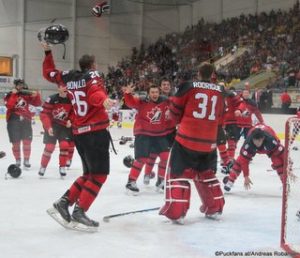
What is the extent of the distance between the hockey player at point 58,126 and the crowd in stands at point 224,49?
8.57 m

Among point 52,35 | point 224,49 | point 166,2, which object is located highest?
point 166,2

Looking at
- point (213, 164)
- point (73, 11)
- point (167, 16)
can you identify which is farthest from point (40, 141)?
point (167, 16)

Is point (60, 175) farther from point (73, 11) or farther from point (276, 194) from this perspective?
point (73, 11)

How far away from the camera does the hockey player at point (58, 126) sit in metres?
6.70

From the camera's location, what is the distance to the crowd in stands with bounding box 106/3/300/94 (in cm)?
1780

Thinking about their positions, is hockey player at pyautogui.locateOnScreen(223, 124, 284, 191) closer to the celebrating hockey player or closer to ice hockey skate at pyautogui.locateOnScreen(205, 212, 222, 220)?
the celebrating hockey player

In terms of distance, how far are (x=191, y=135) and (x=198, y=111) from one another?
7.9 inches

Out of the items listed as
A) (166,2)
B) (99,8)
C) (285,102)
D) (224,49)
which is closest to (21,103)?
(285,102)

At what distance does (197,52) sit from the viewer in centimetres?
2309

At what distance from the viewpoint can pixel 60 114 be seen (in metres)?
6.86

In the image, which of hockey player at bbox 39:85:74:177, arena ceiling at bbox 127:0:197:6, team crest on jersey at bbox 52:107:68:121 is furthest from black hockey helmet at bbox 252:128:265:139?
arena ceiling at bbox 127:0:197:6

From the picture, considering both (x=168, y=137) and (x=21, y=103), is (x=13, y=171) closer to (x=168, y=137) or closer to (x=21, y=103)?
(x=21, y=103)

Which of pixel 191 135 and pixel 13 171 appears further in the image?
pixel 13 171

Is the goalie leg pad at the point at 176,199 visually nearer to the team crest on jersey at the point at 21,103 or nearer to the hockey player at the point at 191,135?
the hockey player at the point at 191,135
